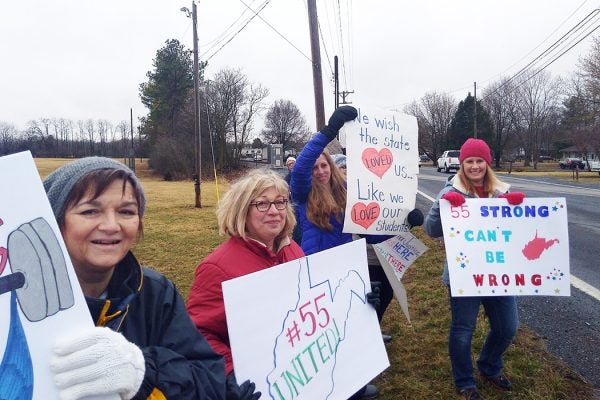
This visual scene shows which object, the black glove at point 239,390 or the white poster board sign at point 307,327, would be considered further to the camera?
the white poster board sign at point 307,327

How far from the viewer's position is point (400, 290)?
11.1ft

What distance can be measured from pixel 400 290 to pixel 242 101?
4430cm

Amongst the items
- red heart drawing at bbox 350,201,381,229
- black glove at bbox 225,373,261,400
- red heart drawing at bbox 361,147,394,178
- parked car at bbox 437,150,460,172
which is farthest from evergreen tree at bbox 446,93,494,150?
black glove at bbox 225,373,261,400

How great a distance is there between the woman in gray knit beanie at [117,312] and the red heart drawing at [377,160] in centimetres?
202

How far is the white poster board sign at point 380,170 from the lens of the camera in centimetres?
316

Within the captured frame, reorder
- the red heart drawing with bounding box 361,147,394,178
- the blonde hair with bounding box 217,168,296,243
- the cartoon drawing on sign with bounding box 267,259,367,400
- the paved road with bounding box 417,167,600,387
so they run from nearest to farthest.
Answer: the cartoon drawing on sign with bounding box 267,259,367,400 → the blonde hair with bounding box 217,168,296,243 → the red heart drawing with bounding box 361,147,394,178 → the paved road with bounding box 417,167,600,387

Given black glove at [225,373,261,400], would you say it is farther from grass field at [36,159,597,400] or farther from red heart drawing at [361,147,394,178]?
red heart drawing at [361,147,394,178]

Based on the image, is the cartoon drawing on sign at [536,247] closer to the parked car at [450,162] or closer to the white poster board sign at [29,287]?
the white poster board sign at [29,287]

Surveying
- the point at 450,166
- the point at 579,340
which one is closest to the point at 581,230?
the point at 579,340

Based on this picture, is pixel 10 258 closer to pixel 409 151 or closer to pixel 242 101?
pixel 409 151

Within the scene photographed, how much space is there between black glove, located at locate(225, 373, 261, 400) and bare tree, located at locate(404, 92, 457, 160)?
65.2 m

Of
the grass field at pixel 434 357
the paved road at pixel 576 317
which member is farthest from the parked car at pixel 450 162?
the grass field at pixel 434 357

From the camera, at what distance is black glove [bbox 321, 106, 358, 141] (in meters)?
3.08

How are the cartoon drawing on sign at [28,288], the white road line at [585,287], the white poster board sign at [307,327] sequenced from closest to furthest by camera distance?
1. the cartoon drawing on sign at [28,288]
2. the white poster board sign at [307,327]
3. the white road line at [585,287]
